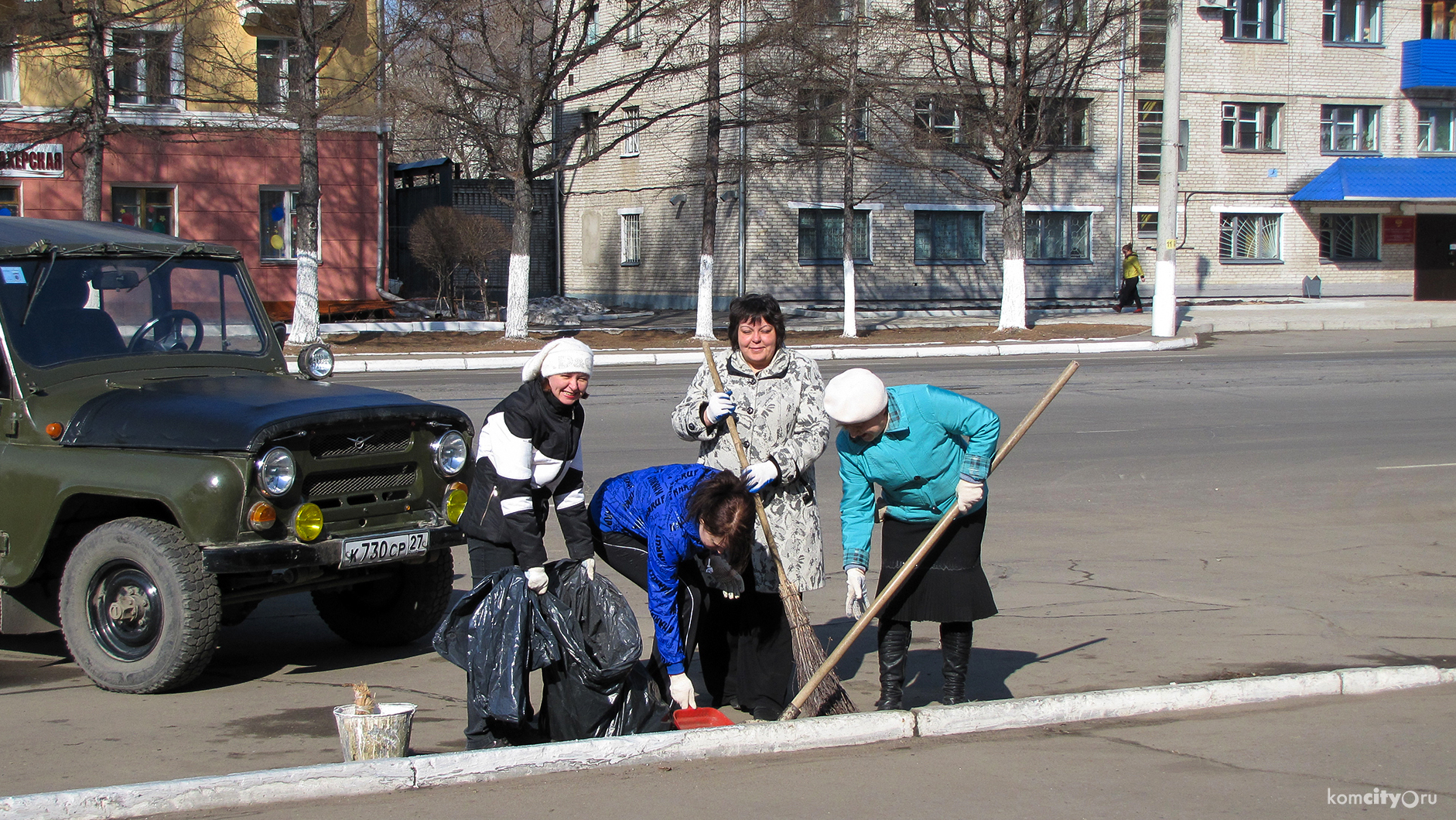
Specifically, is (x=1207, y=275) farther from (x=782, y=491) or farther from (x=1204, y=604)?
(x=782, y=491)

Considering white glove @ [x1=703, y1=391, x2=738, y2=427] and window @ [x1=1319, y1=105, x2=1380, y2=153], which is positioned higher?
window @ [x1=1319, y1=105, x2=1380, y2=153]

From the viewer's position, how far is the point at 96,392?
584cm

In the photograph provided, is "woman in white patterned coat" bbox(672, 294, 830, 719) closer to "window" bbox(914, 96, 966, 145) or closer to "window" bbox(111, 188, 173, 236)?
"window" bbox(914, 96, 966, 145)

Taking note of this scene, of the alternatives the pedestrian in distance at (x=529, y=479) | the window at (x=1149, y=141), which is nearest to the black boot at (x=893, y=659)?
→ the pedestrian in distance at (x=529, y=479)

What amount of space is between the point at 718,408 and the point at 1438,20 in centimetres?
4319

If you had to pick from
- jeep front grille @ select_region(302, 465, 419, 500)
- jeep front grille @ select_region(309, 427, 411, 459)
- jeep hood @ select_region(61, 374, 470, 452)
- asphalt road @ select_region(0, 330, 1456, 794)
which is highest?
jeep hood @ select_region(61, 374, 470, 452)

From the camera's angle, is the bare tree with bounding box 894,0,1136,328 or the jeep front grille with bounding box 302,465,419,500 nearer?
the jeep front grille with bounding box 302,465,419,500

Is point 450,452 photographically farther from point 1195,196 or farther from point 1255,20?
point 1255,20

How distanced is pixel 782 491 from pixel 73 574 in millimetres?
3048

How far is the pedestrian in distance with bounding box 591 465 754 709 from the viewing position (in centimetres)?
456

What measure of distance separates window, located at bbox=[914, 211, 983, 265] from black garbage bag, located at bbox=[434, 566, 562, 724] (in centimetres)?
3144

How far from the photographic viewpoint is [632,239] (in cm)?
3725

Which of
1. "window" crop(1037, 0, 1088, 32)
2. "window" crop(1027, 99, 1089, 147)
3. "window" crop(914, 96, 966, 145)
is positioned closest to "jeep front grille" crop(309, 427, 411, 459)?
"window" crop(914, 96, 966, 145)

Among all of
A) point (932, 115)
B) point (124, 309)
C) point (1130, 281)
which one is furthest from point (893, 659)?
point (1130, 281)
